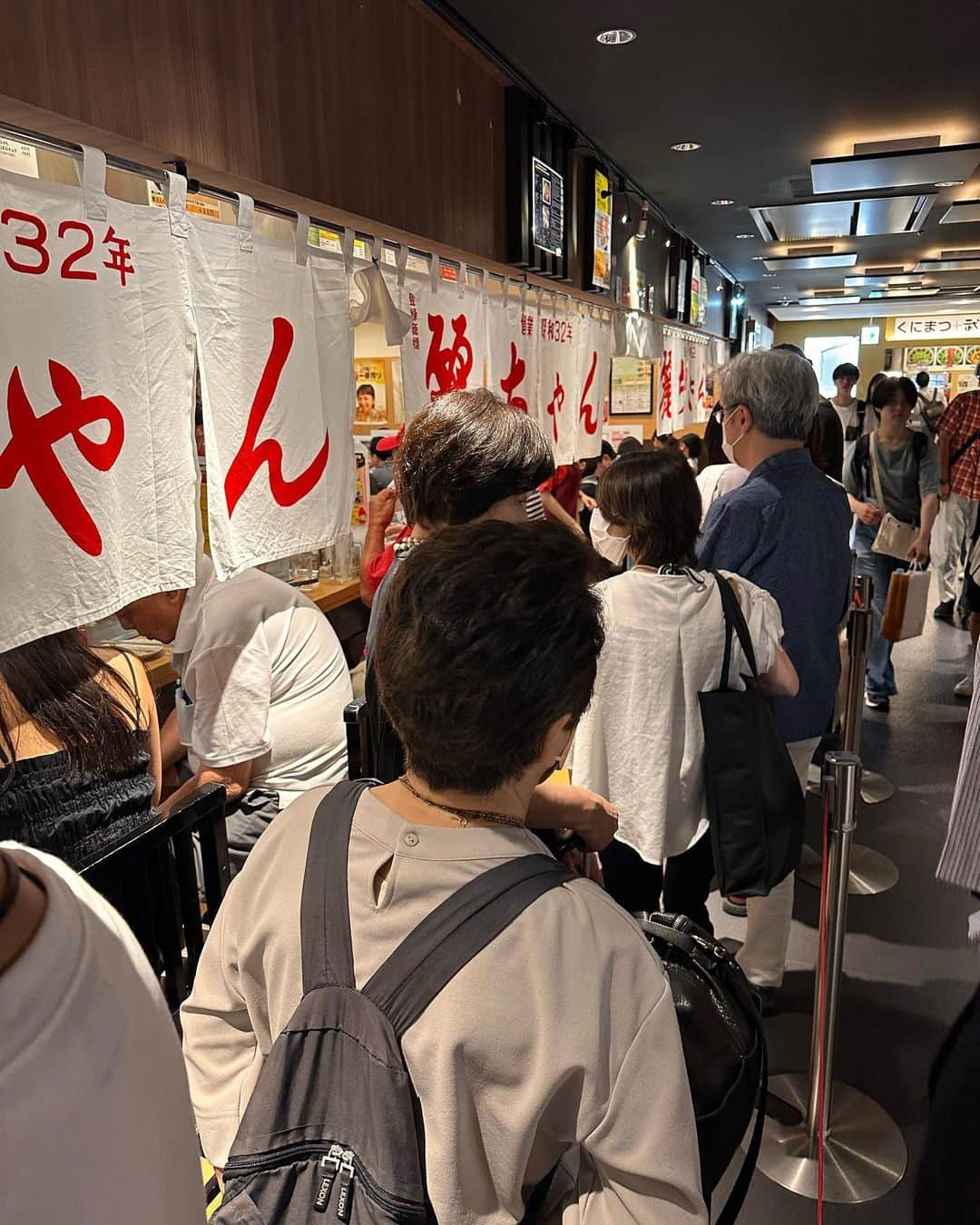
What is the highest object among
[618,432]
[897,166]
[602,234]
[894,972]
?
[897,166]

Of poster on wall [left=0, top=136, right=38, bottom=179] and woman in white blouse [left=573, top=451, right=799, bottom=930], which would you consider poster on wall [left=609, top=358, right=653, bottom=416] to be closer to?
woman in white blouse [left=573, top=451, right=799, bottom=930]

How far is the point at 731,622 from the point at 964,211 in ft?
20.4

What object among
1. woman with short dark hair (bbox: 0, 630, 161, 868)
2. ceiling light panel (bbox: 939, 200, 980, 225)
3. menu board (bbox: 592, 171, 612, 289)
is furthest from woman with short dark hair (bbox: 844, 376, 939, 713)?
woman with short dark hair (bbox: 0, 630, 161, 868)

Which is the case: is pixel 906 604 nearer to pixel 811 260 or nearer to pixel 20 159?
pixel 20 159

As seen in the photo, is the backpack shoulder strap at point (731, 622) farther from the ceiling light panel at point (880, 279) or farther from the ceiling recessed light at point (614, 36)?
the ceiling light panel at point (880, 279)

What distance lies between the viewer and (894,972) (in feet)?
10.1

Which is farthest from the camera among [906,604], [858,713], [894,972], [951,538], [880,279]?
[880,279]

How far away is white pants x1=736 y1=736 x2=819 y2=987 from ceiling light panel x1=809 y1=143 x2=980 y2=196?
12.9ft

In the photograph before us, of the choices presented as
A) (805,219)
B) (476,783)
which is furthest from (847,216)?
(476,783)

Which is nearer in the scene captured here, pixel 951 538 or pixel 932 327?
pixel 951 538

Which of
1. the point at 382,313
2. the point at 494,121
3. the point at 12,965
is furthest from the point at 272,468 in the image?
the point at 494,121

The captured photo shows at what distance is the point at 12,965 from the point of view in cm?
46

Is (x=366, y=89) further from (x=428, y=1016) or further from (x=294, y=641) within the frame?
(x=428, y=1016)

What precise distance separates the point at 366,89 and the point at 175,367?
188 cm
